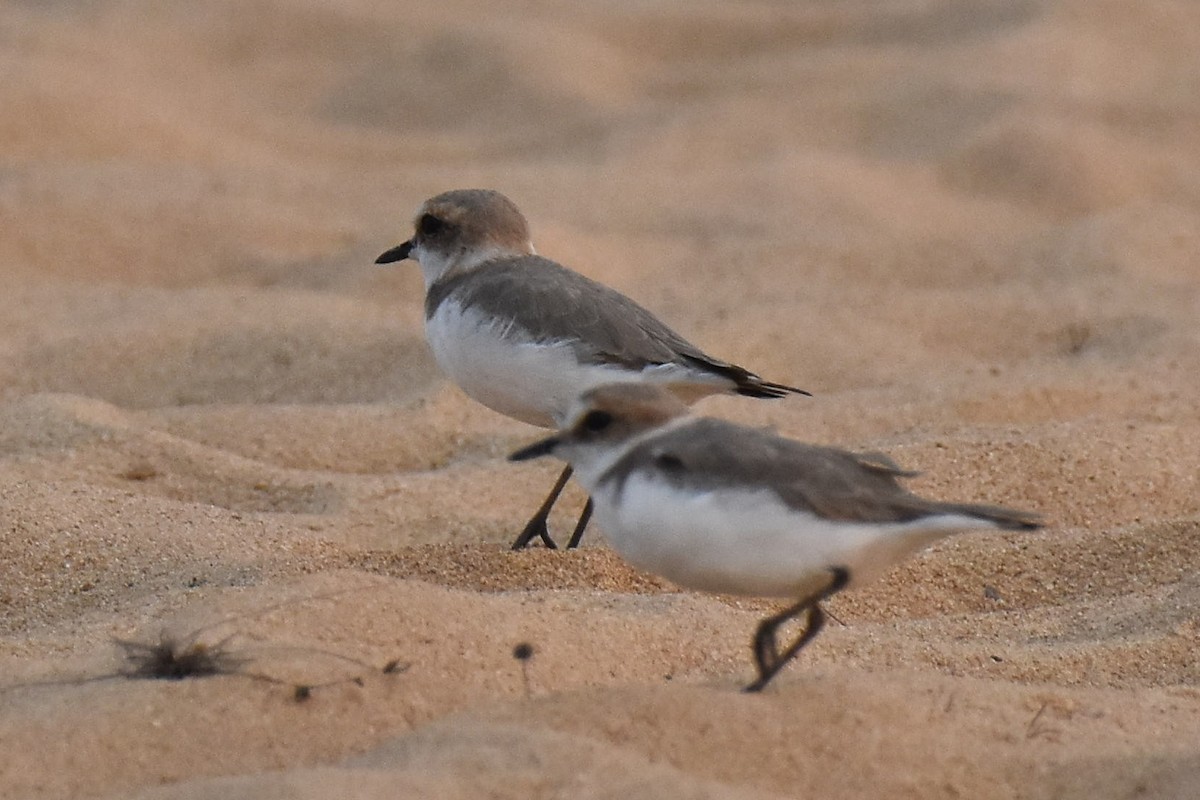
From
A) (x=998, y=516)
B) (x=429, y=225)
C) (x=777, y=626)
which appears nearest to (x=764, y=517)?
(x=777, y=626)

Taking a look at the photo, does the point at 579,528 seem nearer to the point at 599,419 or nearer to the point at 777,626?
the point at 599,419

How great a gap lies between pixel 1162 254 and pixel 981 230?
0.93 metres

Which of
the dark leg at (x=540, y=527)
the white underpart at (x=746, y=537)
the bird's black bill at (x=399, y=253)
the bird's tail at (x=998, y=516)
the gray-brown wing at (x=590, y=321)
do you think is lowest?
the dark leg at (x=540, y=527)

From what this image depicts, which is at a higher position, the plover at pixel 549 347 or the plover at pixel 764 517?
the plover at pixel 549 347

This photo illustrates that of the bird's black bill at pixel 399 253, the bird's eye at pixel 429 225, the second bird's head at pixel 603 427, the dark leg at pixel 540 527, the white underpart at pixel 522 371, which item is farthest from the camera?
the bird's black bill at pixel 399 253

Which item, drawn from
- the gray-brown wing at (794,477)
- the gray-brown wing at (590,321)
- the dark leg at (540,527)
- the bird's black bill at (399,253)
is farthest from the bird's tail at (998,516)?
the bird's black bill at (399,253)

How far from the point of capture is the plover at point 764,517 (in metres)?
3.17

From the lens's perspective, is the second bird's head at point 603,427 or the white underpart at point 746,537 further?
the second bird's head at point 603,427

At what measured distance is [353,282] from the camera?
8305 millimetres

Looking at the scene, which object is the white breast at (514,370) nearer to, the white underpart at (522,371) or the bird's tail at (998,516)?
the white underpart at (522,371)

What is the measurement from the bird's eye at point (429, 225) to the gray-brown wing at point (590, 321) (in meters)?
0.36

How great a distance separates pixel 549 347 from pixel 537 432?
153 centimetres

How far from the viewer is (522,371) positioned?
4977 mm

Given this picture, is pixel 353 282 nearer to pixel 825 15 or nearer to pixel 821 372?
pixel 821 372
